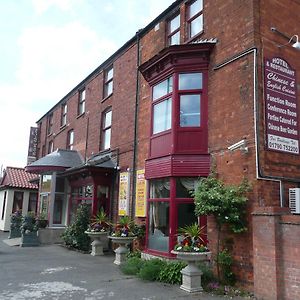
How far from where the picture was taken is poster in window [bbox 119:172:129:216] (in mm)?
14446

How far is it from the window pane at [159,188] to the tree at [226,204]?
2033 mm

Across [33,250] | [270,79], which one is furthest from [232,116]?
[33,250]

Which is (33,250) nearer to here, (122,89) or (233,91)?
(122,89)

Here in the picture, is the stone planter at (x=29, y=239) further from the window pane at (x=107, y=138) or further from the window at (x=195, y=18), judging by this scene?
the window at (x=195, y=18)

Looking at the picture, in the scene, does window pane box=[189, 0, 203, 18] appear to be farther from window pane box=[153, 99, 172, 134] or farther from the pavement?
the pavement

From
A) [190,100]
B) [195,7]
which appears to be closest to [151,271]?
[190,100]

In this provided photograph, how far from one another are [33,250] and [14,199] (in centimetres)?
1269

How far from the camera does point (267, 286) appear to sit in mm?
8062

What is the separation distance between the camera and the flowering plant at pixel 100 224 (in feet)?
47.5

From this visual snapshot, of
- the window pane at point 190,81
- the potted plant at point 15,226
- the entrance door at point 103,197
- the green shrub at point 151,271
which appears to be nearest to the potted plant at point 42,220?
the potted plant at point 15,226

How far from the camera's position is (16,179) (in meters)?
28.6

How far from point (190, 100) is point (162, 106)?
122 cm

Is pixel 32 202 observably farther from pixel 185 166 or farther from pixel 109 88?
pixel 185 166

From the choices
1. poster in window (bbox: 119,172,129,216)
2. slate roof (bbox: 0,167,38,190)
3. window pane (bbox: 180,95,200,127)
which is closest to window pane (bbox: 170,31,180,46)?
window pane (bbox: 180,95,200,127)
